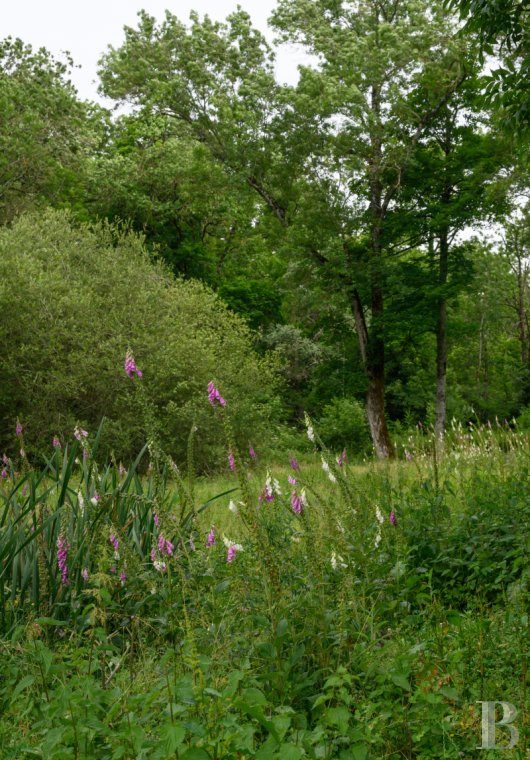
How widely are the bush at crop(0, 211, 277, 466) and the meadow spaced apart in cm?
1081

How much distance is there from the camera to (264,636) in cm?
359

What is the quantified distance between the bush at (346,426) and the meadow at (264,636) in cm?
1647

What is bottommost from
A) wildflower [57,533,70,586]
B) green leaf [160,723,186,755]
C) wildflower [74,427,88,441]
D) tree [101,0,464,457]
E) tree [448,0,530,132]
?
green leaf [160,723,186,755]

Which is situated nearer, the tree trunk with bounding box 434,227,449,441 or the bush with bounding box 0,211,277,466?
the bush with bounding box 0,211,277,466

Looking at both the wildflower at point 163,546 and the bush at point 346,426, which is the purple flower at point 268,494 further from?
the bush at point 346,426

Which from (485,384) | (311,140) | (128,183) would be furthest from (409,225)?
(485,384)

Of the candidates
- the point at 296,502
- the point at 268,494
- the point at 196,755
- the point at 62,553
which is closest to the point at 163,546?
the point at 62,553

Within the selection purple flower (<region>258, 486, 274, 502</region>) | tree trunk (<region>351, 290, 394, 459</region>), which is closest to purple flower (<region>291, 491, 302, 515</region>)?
purple flower (<region>258, 486, 274, 502</region>)

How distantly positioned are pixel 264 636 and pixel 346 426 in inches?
746

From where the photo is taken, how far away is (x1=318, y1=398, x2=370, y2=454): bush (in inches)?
882

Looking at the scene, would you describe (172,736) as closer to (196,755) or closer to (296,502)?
(196,755)

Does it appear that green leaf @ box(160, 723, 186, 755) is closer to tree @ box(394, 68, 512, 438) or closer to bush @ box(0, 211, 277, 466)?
bush @ box(0, 211, 277, 466)

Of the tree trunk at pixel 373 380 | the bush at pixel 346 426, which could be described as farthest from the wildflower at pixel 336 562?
the bush at pixel 346 426

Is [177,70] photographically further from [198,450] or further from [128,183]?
[198,450]
